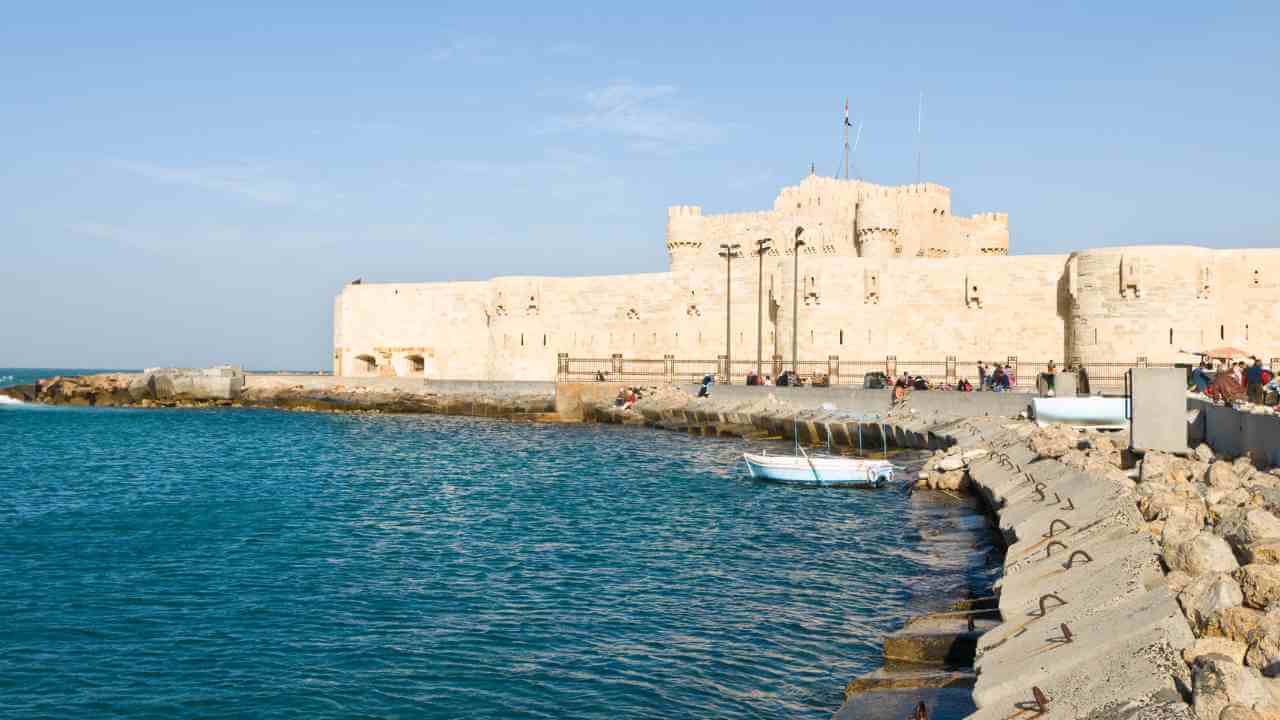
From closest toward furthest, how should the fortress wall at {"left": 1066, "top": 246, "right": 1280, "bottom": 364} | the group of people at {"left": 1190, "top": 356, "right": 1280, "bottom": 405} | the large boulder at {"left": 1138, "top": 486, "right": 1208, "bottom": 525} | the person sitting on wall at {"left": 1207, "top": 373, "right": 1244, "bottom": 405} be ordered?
the large boulder at {"left": 1138, "top": 486, "right": 1208, "bottom": 525}, the person sitting on wall at {"left": 1207, "top": 373, "right": 1244, "bottom": 405}, the group of people at {"left": 1190, "top": 356, "right": 1280, "bottom": 405}, the fortress wall at {"left": 1066, "top": 246, "right": 1280, "bottom": 364}

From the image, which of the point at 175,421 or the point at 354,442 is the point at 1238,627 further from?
the point at 175,421

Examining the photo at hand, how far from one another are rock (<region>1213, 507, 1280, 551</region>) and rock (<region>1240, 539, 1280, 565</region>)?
3.4 inches

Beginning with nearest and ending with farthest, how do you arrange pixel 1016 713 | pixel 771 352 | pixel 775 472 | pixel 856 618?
1. pixel 1016 713
2. pixel 856 618
3. pixel 775 472
4. pixel 771 352

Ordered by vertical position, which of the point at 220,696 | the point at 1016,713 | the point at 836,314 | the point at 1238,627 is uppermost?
the point at 836,314

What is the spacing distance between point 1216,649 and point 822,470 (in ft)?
55.7

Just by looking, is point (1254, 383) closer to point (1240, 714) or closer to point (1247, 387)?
point (1247, 387)

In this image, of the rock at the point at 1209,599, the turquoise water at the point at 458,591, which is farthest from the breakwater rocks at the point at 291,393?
the rock at the point at 1209,599

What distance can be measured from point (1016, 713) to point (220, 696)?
6929mm

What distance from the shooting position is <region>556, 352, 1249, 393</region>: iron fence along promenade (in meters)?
37.0

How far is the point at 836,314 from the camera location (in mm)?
41969

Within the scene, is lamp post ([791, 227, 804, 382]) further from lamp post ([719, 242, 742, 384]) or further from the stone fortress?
lamp post ([719, 242, 742, 384])

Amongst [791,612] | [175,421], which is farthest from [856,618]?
[175,421]

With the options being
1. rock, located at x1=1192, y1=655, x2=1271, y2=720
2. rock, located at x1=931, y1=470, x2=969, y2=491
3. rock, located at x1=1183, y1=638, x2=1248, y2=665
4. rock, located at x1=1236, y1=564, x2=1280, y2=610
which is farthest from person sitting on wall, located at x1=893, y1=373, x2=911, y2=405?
rock, located at x1=1192, y1=655, x2=1271, y2=720

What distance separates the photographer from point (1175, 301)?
35969 mm
